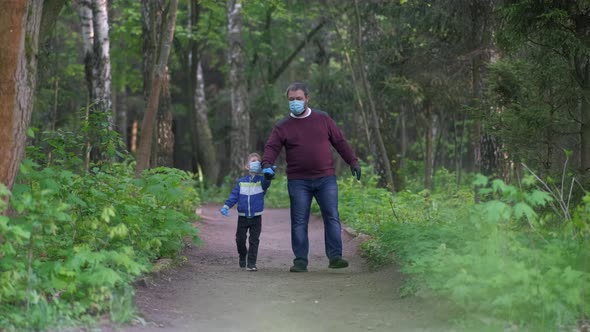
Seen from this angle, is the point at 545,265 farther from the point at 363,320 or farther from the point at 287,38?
the point at 287,38

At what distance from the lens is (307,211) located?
10.9m

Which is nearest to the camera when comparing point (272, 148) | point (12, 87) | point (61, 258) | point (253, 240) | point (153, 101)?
point (12, 87)

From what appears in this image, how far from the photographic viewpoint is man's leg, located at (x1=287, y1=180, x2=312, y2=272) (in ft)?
35.6

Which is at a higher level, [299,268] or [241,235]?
[241,235]

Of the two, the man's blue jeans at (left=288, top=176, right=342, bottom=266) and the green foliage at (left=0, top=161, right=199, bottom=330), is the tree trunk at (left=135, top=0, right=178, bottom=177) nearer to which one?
the man's blue jeans at (left=288, top=176, right=342, bottom=266)

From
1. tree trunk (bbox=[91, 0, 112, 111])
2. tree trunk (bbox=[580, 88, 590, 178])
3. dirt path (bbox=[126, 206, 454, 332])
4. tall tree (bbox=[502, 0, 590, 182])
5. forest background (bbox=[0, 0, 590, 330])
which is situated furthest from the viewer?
tree trunk (bbox=[91, 0, 112, 111])

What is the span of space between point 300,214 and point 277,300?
2407 millimetres

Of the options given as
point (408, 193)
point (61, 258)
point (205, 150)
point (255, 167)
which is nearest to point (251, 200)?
point (255, 167)

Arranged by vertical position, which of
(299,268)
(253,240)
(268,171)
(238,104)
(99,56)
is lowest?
(299,268)

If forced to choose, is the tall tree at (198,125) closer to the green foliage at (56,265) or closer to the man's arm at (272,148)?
the man's arm at (272,148)

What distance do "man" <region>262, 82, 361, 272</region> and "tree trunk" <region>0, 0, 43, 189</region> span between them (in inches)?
149

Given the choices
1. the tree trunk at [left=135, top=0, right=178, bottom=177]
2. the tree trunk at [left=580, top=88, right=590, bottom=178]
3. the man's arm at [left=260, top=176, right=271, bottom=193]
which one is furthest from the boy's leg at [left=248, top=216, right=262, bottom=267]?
the tree trunk at [left=580, top=88, right=590, bottom=178]

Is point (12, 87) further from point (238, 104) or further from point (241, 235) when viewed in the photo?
point (238, 104)

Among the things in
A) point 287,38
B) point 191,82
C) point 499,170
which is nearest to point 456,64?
point 499,170
